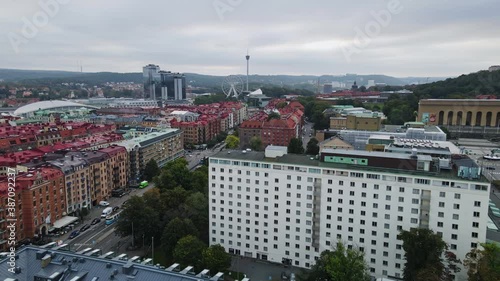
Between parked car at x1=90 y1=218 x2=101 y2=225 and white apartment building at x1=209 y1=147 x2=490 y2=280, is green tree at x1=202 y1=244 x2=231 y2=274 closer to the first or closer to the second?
white apartment building at x1=209 y1=147 x2=490 y2=280

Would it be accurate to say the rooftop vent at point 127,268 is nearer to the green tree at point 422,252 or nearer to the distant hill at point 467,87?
the green tree at point 422,252

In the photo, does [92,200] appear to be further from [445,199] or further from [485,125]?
[485,125]

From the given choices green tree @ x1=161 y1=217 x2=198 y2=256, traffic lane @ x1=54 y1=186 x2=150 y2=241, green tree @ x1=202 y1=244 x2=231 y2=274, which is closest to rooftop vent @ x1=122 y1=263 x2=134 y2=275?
green tree @ x1=202 y1=244 x2=231 y2=274

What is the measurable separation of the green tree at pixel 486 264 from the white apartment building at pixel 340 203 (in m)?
4.12

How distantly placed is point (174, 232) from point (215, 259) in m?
5.23

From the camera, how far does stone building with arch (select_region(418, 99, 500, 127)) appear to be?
87.8m

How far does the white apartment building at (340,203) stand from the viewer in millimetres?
25688

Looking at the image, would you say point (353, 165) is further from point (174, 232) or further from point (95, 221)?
point (95, 221)

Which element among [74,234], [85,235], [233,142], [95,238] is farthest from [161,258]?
[233,142]

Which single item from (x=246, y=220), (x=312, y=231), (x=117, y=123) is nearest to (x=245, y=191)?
(x=246, y=220)

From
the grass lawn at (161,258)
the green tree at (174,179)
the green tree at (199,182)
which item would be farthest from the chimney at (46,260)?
the green tree at (174,179)

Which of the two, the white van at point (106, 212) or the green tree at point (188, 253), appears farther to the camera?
the white van at point (106, 212)

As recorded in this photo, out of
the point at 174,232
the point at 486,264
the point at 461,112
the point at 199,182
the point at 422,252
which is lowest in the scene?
the point at 174,232

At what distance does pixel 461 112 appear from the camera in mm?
89938
